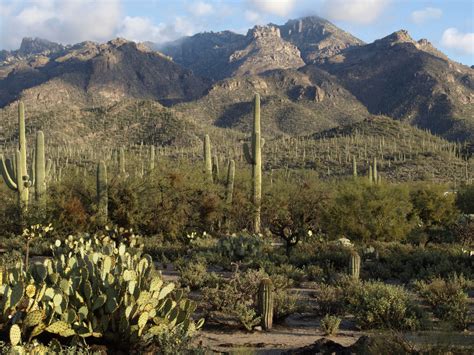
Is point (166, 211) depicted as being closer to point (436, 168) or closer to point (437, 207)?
point (437, 207)

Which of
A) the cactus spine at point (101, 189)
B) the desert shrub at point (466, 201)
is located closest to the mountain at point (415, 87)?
the desert shrub at point (466, 201)

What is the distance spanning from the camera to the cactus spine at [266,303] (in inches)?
317

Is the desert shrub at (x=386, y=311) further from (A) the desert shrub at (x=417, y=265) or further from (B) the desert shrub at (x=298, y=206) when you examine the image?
(B) the desert shrub at (x=298, y=206)

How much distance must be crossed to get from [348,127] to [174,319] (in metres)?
82.8

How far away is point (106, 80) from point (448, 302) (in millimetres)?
173658

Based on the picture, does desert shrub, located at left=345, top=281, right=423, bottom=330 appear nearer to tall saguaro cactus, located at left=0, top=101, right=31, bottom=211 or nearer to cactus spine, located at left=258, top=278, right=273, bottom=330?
cactus spine, located at left=258, top=278, right=273, bottom=330

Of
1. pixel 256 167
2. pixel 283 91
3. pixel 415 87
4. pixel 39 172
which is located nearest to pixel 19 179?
pixel 39 172

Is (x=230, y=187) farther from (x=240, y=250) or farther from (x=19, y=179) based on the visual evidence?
(x=240, y=250)

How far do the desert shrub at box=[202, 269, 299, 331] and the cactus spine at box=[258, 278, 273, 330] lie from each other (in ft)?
0.40

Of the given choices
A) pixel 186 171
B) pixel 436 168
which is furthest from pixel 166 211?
pixel 436 168

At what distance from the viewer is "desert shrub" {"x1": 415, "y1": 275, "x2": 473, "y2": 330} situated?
8.16m

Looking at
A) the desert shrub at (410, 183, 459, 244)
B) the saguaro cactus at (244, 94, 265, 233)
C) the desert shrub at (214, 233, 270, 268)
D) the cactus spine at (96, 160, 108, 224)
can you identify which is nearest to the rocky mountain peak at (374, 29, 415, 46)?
the desert shrub at (410, 183, 459, 244)

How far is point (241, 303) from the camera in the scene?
8430 mm

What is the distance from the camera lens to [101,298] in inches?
246
